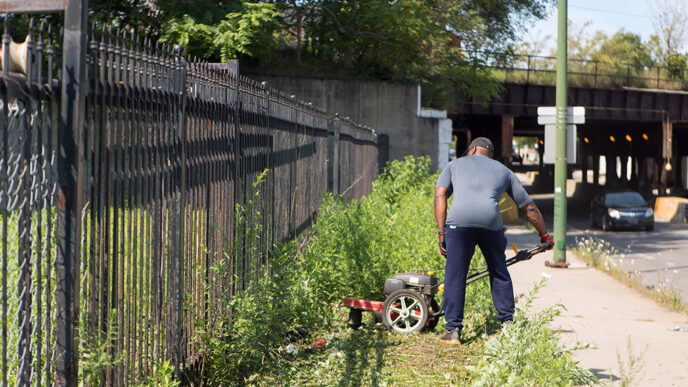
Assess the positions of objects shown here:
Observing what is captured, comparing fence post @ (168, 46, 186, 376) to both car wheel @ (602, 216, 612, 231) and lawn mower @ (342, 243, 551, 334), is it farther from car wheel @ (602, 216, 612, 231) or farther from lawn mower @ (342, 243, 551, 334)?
car wheel @ (602, 216, 612, 231)

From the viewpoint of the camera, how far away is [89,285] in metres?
3.72

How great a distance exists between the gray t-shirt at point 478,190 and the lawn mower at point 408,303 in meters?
0.62

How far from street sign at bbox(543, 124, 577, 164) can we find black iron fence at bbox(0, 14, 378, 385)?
944 cm

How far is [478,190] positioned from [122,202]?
364cm

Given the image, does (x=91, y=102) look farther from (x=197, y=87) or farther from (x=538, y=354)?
(x=538, y=354)

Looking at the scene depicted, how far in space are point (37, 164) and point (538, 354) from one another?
10.7ft

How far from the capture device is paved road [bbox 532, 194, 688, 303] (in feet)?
47.9

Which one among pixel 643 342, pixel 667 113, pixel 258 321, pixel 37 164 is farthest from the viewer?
pixel 667 113

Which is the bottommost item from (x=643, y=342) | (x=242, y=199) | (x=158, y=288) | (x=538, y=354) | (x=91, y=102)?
(x=643, y=342)

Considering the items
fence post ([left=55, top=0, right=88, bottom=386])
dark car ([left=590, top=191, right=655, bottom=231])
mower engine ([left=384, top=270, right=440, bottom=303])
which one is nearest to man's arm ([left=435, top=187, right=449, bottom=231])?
mower engine ([left=384, top=270, right=440, bottom=303])

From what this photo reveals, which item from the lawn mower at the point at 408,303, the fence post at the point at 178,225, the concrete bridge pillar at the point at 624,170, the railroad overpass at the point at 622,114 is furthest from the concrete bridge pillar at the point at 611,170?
the fence post at the point at 178,225

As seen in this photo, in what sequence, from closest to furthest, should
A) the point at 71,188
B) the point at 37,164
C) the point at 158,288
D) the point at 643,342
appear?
the point at 37,164, the point at 71,188, the point at 158,288, the point at 643,342

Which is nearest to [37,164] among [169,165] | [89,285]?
[89,285]

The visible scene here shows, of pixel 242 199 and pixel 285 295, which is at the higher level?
pixel 242 199
